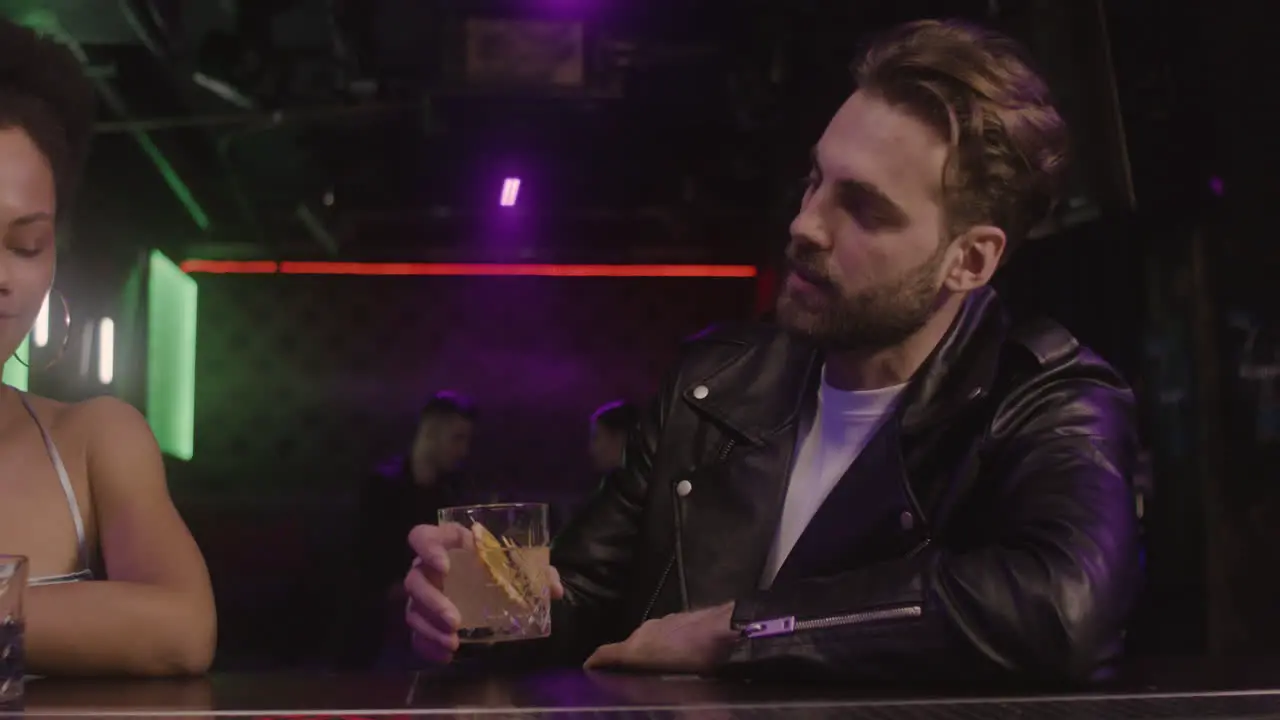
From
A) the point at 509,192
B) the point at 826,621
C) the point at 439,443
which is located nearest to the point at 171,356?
the point at 509,192

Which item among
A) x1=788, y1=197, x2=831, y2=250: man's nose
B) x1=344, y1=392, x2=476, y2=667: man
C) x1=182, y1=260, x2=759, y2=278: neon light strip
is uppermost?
x1=182, y1=260, x2=759, y2=278: neon light strip

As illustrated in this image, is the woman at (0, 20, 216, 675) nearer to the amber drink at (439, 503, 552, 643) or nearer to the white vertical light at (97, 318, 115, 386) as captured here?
the amber drink at (439, 503, 552, 643)

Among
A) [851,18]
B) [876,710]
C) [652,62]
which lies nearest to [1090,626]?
[876,710]

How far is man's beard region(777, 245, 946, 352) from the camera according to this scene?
67.2 inches

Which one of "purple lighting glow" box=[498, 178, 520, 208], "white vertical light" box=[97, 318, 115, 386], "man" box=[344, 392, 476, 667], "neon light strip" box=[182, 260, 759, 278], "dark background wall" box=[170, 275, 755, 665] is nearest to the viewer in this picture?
"man" box=[344, 392, 476, 667]

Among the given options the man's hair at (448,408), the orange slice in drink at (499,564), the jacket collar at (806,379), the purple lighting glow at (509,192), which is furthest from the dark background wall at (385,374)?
the orange slice in drink at (499,564)

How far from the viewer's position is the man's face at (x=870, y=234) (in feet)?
5.58

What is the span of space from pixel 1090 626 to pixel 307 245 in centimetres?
809

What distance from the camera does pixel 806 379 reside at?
6.27ft

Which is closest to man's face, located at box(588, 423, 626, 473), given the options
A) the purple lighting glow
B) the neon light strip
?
the purple lighting glow

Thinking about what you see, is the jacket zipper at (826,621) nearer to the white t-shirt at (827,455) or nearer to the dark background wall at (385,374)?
the white t-shirt at (827,455)

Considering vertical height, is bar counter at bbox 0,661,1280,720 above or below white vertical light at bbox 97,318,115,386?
below

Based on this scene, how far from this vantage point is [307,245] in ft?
28.8

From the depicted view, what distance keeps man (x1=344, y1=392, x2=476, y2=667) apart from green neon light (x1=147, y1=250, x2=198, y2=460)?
154 centimetres
